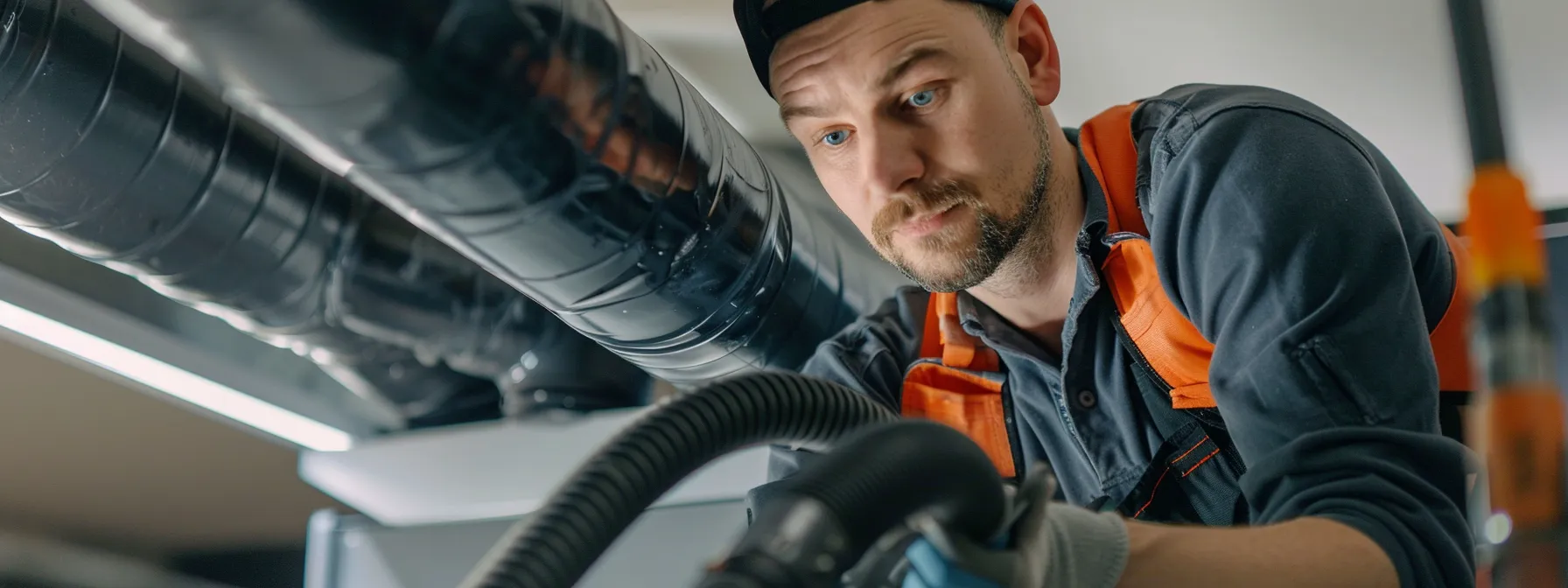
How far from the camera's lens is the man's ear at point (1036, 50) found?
4.71ft

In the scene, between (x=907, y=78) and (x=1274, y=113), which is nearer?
(x=1274, y=113)

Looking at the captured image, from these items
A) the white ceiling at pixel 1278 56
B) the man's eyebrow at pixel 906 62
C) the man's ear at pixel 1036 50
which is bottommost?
the man's eyebrow at pixel 906 62

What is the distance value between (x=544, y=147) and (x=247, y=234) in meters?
0.58

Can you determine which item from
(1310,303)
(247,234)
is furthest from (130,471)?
(1310,303)

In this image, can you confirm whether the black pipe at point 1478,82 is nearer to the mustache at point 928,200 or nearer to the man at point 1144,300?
the man at point 1144,300

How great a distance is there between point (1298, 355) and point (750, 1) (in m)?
0.74

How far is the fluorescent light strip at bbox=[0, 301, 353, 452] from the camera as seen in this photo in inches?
66.1

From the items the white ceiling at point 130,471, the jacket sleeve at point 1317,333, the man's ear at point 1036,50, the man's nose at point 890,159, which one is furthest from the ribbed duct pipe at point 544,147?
the white ceiling at point 130,471

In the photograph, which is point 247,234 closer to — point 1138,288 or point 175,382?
point 175,382

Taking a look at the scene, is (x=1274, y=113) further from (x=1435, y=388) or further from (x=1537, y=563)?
(x=1537, y=563)

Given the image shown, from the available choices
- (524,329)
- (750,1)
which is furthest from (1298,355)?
(524,329)

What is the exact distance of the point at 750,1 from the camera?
4.50ft

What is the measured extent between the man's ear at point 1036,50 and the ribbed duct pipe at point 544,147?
0.39 m

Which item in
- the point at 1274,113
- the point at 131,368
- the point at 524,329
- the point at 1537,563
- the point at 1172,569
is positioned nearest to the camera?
the point at 1537,563
